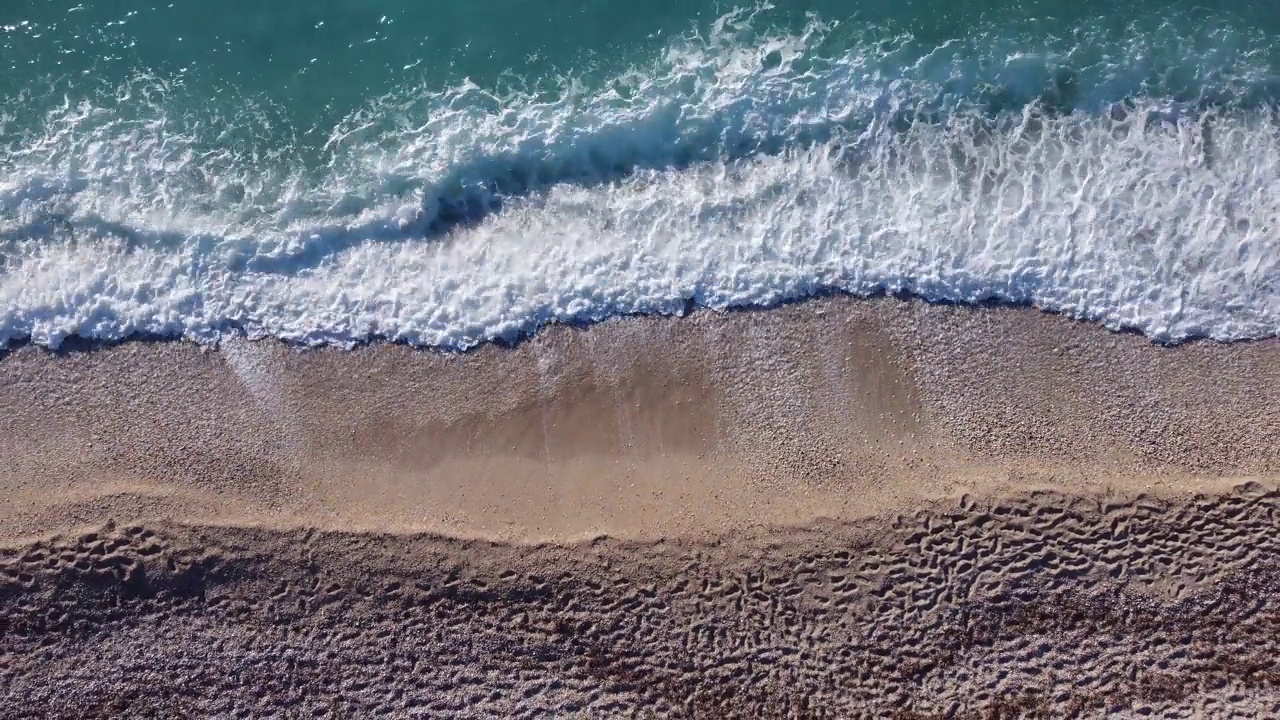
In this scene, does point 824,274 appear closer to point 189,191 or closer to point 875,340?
point 875,340

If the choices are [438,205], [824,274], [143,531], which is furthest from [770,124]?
[143,531]

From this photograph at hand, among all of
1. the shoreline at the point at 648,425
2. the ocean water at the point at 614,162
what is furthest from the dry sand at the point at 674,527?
the ocean water at the point at 614,162

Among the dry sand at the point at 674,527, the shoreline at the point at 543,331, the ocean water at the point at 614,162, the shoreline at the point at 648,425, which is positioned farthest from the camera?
the ocean water at the point at 614,162

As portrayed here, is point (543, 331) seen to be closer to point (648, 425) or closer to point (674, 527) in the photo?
point (648, 425)

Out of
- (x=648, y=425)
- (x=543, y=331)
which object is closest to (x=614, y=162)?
(x=543, y=331)

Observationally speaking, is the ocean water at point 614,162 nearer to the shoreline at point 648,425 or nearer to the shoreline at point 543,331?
the shoreline at point 543,331

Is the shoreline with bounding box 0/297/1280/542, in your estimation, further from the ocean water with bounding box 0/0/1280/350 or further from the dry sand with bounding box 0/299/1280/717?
the ocean water with bounding box 0/0/1280/350
